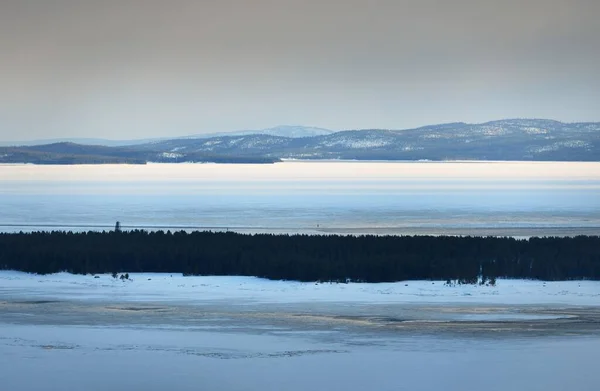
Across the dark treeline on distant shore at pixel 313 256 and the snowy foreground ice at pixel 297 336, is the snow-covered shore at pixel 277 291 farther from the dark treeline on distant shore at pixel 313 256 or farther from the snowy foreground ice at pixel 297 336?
the dark treeline on distant shore at pixel 313 256

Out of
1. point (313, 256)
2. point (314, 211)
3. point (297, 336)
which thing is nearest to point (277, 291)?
point (313, 256)

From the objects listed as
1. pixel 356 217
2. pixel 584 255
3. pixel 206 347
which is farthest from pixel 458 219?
pixel 206 347

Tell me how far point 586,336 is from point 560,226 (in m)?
22.6

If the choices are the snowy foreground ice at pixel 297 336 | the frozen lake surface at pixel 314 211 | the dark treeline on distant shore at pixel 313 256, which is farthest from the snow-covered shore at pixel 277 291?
the frozen lake surface at pixel 314 211

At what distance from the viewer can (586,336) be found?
17.9m

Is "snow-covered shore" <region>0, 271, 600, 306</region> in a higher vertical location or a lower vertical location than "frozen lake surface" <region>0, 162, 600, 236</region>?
lower

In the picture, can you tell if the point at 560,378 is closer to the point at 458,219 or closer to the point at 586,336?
the point at 586,336

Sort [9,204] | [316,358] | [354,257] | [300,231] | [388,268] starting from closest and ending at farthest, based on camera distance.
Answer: [316,358] < [388,268] < [354,257] < [300,231] < [9,204]

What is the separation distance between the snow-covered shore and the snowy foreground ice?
4 cm

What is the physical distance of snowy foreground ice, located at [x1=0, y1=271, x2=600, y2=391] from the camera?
48.9 ft

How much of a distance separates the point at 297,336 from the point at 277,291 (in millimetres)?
6348

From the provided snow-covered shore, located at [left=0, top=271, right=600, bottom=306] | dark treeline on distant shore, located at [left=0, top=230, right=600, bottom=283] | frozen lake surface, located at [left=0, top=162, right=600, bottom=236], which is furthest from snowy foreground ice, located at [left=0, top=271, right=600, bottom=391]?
frozen lake surface, located at [left=0, top=162, right=600, bottom=236]

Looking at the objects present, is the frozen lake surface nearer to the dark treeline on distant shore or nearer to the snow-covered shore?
the dark treeline on distant shore

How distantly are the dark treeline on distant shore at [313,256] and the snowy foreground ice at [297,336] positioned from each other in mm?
1200
